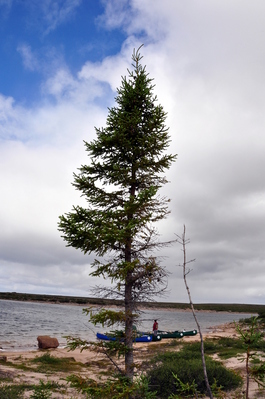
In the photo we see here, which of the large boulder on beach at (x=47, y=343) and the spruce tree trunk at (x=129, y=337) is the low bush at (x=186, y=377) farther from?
the large boulder on beach at (x=47, y=343)

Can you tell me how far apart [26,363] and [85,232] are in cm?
1439

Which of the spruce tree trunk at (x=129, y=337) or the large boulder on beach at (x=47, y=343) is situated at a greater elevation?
the spruce tree trunk at (x=129, y=337)

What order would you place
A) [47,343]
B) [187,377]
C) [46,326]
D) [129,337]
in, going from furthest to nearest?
[46,326]
[47,343]
[187,377]
[129,337]

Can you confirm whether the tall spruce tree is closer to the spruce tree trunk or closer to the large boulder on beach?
the spruce tree trunk

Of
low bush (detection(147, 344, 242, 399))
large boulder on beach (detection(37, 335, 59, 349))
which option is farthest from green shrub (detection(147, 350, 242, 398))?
large boulder on beach (detection(37, 335, 59, 349))

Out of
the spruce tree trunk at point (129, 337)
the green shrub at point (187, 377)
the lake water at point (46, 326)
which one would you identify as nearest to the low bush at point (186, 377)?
the green shrub at point (187, 377)

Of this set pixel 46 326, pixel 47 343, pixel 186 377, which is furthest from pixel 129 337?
pixel 46 326

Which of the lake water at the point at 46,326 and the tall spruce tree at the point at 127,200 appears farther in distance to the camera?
the lake water at the point at 46,326

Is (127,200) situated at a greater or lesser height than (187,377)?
greater

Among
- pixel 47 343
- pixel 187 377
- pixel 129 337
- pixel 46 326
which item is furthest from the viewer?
pixel 46 326

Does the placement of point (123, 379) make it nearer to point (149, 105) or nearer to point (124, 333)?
point (124, 333)

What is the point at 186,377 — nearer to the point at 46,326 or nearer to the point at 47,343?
the point at 47,343

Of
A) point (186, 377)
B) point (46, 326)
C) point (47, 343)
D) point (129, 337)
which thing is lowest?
point (46, 326)

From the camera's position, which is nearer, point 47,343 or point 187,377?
point 187,377
